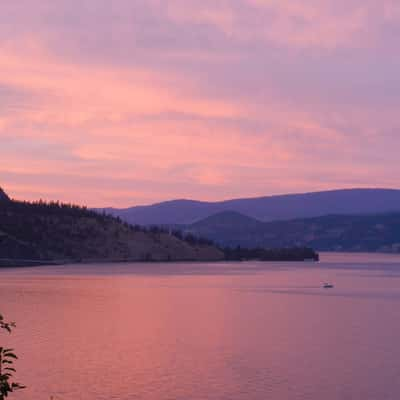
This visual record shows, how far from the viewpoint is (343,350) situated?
50219 mm

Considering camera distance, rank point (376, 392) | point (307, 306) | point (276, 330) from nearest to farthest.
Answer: point (376, 392) → point (276, 330) → point (307, 306)

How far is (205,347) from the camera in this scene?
51.2m

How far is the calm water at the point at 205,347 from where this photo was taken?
126 feet

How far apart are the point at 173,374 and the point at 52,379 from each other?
6151 mm

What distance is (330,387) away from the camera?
38.7m

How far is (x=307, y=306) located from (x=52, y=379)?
157 ft

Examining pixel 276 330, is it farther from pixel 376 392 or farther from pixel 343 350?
pixel 376 392

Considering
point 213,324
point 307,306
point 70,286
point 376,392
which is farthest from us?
point 70,286

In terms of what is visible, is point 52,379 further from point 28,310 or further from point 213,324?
point 28,310

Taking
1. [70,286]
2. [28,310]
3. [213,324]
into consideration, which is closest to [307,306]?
[213,324]

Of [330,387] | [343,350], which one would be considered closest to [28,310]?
[343,350]

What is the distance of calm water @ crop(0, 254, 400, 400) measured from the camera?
1515 inches

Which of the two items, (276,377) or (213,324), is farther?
(213,324)

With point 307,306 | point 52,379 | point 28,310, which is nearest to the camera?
point 52,379
